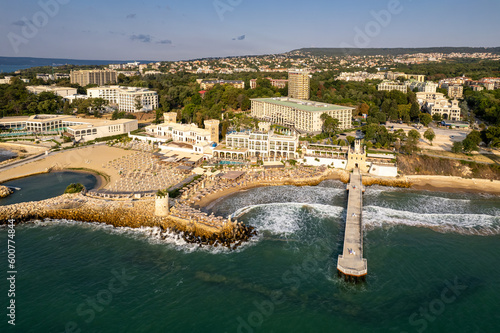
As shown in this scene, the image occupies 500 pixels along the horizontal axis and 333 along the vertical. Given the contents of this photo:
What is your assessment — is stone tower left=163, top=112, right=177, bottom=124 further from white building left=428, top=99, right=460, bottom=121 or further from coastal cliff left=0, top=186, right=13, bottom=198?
white building left=428, top=99, right=460, bottom=121

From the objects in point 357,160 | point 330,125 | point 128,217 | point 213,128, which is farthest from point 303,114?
point 128,217

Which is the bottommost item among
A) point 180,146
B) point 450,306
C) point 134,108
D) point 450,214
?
point 450,306

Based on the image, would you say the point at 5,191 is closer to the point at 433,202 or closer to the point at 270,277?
the point at 270,277

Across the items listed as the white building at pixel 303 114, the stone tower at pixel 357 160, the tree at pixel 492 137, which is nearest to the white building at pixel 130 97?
the white building at pixel 303 114

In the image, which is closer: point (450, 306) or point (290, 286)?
point (450, 306)

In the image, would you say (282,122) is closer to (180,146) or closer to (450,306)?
(180,146)

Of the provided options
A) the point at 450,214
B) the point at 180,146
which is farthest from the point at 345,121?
the point at 450,214
